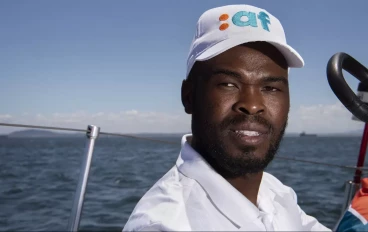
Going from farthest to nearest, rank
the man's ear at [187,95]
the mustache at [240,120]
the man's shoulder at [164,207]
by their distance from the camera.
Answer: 1. the man's ear at [187,95]
2. the mustache at [240,120]
3. the man's shoulder at [164,207]

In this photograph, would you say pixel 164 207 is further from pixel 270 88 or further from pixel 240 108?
pixel 270 88

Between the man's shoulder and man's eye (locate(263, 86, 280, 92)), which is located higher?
man's eye (locate(263, 86, 280, 92))

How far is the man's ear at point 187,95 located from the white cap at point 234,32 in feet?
0.17

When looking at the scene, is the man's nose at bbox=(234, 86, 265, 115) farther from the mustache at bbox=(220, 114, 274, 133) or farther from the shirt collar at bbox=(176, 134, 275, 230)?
the shirt collar at bbox=(176, 134, 275, 230)

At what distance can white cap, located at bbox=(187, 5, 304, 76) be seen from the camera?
99 centimetres

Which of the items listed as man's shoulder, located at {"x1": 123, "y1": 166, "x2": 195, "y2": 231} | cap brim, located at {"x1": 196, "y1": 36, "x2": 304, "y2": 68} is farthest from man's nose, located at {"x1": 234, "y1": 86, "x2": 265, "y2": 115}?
man's shoulder, located at {"x1": 123, "y1": 166, "x2": 195, "y2": 231}

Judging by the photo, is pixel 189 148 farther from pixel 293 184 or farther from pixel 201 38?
pixel 293 184

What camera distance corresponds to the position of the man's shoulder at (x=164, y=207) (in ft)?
2.70

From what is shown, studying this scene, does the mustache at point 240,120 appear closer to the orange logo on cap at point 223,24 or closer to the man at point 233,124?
the man at point 233,124

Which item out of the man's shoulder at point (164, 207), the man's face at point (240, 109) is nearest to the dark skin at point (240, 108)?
the man's face at point (240, 109)

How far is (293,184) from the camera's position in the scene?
1502cm

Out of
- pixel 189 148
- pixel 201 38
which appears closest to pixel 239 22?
pixel 201 38

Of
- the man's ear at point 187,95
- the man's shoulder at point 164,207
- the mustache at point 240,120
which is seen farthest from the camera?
the man's ear at point 187,95

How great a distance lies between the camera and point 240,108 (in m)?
0.97
